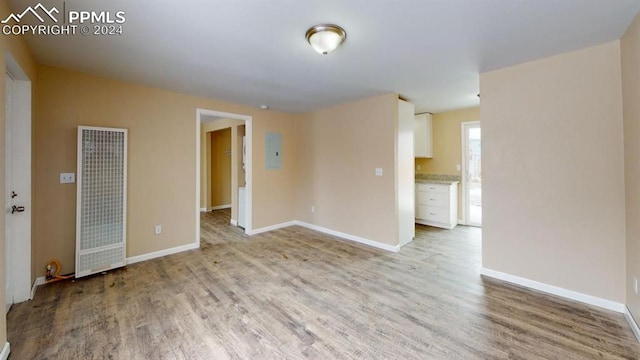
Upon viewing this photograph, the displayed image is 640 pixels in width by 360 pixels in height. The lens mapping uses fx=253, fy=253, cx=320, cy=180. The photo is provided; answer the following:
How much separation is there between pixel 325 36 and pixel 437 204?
431 centimetres

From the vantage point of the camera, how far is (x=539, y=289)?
2582mm

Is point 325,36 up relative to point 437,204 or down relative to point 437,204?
up

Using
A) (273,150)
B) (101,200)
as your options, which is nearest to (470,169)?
(273,150)

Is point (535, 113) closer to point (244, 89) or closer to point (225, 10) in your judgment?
point (225, 10)

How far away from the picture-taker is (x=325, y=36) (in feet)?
6.55

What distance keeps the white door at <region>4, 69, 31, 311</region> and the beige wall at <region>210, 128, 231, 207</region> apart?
4.94 meters

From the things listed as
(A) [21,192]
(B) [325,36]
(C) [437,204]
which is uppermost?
(B) [325,36]

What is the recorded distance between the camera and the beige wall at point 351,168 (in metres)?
3.85

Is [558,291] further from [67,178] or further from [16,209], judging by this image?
[67,178]

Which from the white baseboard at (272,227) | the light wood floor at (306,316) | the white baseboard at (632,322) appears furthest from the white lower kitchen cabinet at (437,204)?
the white baseboard at (632,322)

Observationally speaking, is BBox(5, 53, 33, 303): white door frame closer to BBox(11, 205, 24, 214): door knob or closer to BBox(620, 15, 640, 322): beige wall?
BBox(11, 205, 24, 214): door knob

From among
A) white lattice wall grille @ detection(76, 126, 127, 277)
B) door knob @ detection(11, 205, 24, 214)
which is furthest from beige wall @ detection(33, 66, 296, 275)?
door knob @ detection(11, 205, 24, 214)

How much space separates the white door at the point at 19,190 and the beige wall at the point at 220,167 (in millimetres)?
4939

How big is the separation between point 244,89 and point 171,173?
1.61 metres
